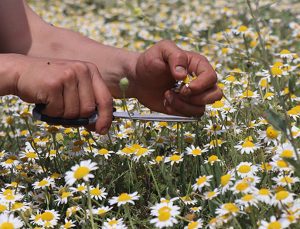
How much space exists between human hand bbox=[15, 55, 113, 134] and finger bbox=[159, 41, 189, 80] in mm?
197

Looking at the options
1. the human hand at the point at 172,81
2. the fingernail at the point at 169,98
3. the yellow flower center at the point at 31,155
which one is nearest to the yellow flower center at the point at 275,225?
the human hand at the point at 172,81

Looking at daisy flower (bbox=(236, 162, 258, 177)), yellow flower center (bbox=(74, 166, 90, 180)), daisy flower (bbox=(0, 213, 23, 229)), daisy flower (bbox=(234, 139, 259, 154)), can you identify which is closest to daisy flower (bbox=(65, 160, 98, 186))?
yellow flower center (bbox=(74, 166, 90, 180))

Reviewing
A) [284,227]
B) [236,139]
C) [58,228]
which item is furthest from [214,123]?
[284,227]

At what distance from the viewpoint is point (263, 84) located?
7.69 ft

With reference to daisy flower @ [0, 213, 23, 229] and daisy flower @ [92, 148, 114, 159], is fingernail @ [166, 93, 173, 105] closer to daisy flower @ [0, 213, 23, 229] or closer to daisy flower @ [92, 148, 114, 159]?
daisy flower @ [92, 148, 114, 159]

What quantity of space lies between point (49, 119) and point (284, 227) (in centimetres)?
70

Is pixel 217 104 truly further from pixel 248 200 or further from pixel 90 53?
pixel 248 200

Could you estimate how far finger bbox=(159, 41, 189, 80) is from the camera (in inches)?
67.6

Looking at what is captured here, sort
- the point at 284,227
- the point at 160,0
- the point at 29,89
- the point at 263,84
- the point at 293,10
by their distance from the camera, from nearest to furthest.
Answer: the point at 284,227, the point at 29,89, the point at 263,84, the point at 293,10, the point at 160,0

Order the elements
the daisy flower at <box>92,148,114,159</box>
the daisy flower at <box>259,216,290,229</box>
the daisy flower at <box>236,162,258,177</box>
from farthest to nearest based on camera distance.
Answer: the daisy flower at <box>92,148,114,159</box> → the daisy flower at <box>236,162,258,177</box> → the daisy flower at <box>259,216,290,229</box>

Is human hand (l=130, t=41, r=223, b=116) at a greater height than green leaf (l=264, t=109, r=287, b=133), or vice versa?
green leaf (l=264, t=109, r=287, b=133)

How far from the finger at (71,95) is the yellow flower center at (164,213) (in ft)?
1.19

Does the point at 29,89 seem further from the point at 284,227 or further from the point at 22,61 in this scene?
the point at 284,227

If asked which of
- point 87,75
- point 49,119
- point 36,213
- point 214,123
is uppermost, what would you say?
point 87,75
